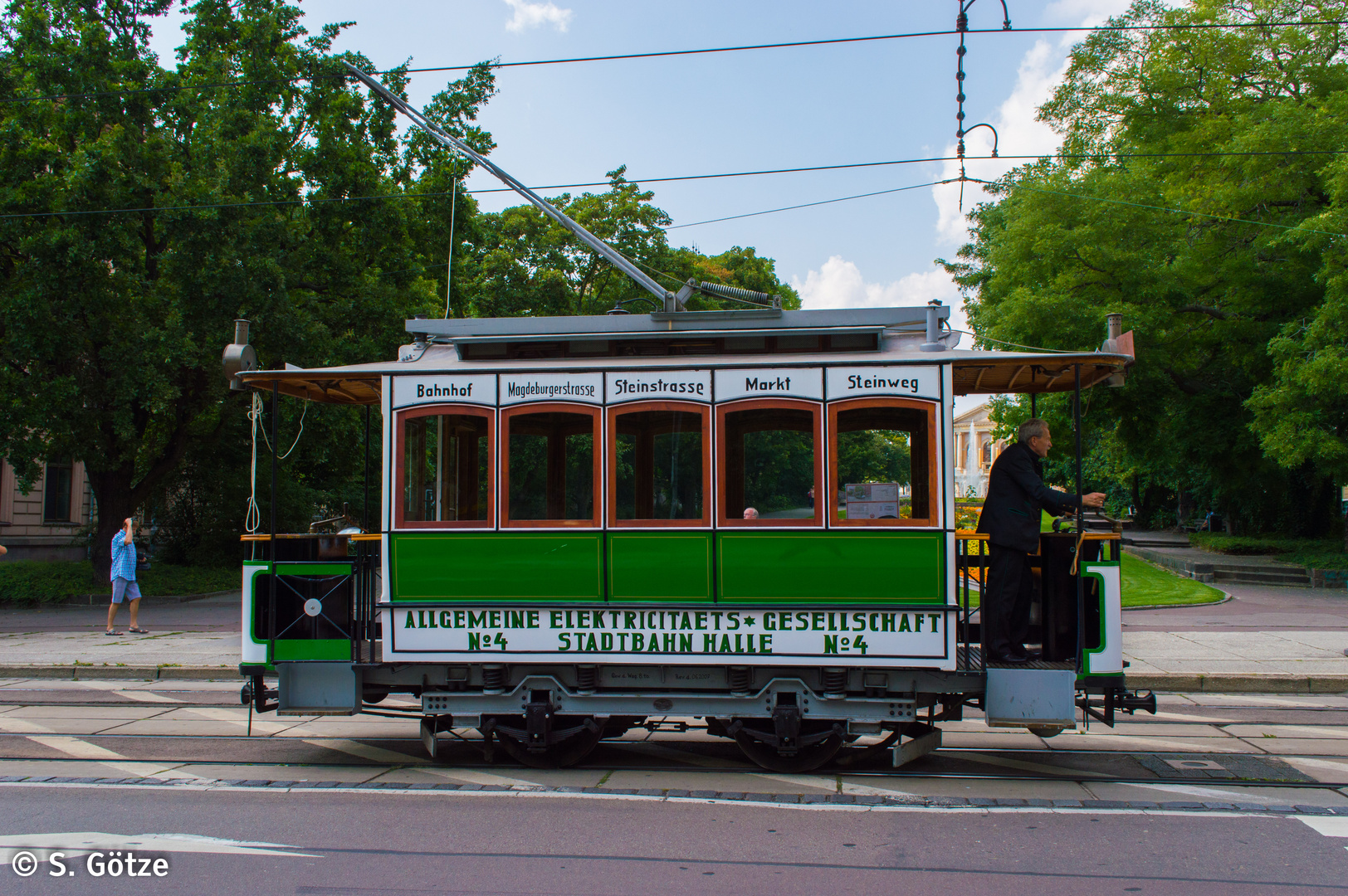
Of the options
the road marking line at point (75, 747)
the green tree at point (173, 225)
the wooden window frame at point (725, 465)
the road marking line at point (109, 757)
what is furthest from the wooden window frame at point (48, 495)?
the wooden window frame at point (725, 465)

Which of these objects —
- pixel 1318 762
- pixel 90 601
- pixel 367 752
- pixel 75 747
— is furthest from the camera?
pixel 90 601

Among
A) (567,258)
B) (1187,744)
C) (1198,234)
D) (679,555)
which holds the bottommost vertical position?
(1187,744)

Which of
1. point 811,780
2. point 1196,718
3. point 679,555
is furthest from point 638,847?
point 1196,718

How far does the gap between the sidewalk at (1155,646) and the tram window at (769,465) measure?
5.64 metres

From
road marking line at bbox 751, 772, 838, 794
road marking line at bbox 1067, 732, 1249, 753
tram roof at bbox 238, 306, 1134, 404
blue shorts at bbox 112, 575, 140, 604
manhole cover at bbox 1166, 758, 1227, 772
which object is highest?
tram roof at bbox 238, 306, 1134, 404

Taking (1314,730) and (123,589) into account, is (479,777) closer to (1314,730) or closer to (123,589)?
(1314,730)

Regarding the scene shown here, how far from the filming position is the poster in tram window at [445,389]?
6797mm

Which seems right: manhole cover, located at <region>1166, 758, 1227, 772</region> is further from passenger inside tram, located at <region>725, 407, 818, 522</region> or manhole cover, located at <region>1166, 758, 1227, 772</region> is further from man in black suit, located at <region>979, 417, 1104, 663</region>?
passenger inside tram, located at <region>725, 407, 818, 522</region>

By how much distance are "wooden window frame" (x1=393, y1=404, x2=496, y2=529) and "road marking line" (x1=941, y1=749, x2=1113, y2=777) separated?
3882mm

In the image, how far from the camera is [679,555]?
21.4ft

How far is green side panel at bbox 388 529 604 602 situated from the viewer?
6.59 meters

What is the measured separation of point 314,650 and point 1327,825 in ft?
21.3

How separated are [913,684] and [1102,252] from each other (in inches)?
729

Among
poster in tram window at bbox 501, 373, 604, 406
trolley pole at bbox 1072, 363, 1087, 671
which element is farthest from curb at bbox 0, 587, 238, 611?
trolley pole at bbox 1072, 363, 1087, 671
